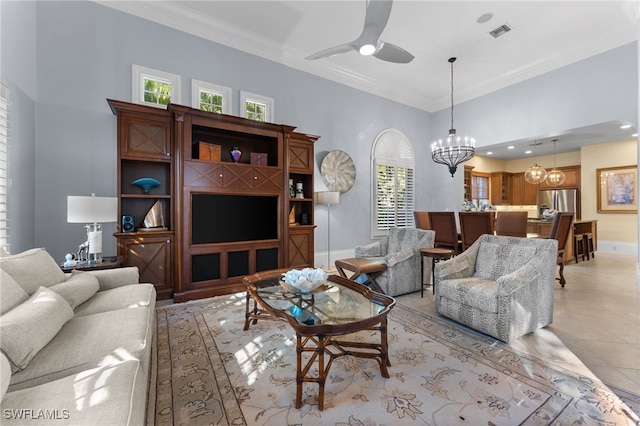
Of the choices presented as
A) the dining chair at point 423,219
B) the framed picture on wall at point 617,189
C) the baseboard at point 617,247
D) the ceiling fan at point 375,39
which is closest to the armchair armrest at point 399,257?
the dining chair at point 423,219

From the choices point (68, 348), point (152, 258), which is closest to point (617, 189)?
point (152, 258)

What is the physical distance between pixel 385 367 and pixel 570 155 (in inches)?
405

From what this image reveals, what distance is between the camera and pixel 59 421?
92 centimetres

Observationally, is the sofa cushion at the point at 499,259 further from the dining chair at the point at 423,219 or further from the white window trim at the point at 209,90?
the white window trim at the point at 209,90

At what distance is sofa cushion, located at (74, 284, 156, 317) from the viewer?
1949 mm

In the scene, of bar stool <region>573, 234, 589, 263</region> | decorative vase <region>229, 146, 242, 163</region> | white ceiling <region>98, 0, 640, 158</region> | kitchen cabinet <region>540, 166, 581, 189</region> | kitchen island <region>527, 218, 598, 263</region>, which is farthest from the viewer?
kitchen cabinet <region>540, 166, 581, 189</region>

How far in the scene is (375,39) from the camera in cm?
294

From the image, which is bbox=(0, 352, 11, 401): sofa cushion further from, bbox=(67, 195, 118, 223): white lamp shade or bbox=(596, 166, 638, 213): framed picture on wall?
bbox=(596, 166, 638, 213): framed picture on wall

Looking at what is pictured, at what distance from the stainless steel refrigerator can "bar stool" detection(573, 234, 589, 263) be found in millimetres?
2429

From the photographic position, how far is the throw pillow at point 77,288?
6.26ft

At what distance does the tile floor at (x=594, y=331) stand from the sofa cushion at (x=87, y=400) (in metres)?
2.75

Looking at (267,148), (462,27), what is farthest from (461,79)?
(267,148)

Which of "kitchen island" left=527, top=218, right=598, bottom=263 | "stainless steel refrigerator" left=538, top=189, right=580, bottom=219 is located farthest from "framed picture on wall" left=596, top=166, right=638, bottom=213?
"kitchen island" left=527, top=218, right=598, bottom=263

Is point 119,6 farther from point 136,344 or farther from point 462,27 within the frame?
point 462,27
